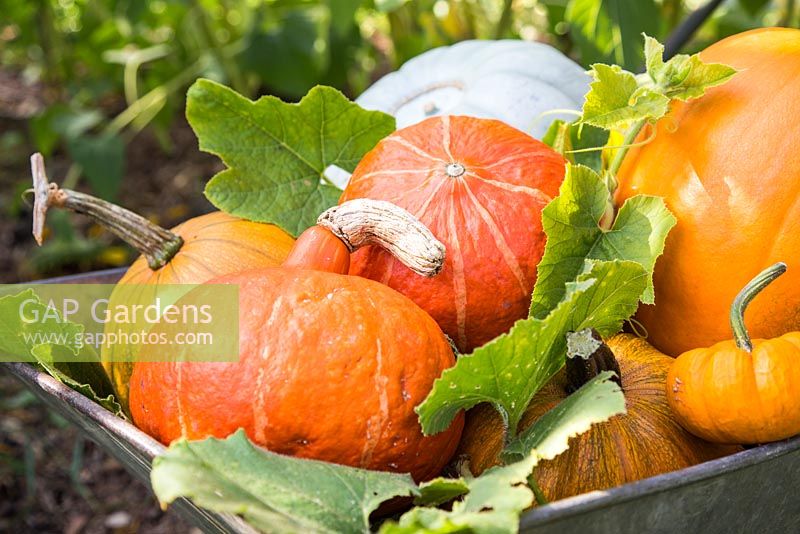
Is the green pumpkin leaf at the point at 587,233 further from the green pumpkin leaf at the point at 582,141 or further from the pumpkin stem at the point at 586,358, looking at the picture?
the green pumpkin leaf at the point at 582,141

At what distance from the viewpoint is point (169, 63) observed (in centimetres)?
336

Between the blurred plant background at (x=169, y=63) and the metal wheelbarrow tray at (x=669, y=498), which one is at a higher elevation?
the blurred plant background at (x=169, y=63)

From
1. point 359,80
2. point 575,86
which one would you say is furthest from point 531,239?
point 359,80

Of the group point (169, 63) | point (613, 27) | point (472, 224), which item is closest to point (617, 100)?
point (472, 224)

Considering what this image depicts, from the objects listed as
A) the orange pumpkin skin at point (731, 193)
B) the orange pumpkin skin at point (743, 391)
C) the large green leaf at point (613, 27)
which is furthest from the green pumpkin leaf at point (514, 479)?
the large green leaf at point (613, 27)

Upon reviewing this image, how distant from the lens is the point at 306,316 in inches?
34.4

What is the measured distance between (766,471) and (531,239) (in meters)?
0.34

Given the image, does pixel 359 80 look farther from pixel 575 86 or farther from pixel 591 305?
pixel 591 305

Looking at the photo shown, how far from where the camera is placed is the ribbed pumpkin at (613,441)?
3.03 ft

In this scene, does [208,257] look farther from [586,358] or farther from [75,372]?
[586,358]

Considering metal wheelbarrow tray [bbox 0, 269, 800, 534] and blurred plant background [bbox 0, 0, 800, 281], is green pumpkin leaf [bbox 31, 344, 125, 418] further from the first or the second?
blurred plant background [bbox 0, 0, 800, 281]

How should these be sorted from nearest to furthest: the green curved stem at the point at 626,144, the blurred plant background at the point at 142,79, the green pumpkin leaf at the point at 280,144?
the green curved stem at the point at 626,144 → the green pumpkin leaf at the point at 280,144 → the blurred plant background at the point at 142,79

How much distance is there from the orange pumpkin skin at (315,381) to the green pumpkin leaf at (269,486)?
Answer: 0.06 m

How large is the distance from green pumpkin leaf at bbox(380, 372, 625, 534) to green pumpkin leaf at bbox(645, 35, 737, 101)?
1.15 ft
